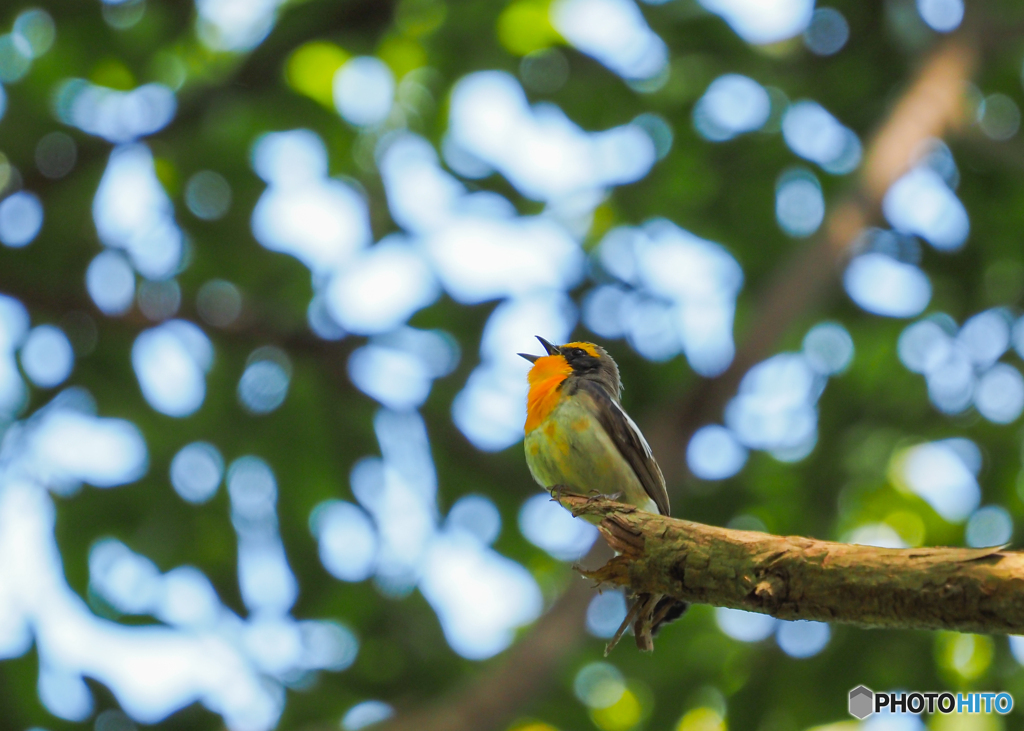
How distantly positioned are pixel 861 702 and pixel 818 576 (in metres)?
5.35

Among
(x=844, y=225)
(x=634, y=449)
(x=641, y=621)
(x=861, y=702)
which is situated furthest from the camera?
(x=844, y=225)

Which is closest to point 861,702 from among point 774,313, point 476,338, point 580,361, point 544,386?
point 774,313

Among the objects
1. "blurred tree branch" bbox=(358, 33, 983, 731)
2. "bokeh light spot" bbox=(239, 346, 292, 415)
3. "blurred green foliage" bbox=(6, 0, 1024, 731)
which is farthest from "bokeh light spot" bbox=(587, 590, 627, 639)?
"bokeh light spot" bbox=(239, 346, 292, 415)

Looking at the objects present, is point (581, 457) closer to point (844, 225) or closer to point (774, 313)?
point (774, 313)

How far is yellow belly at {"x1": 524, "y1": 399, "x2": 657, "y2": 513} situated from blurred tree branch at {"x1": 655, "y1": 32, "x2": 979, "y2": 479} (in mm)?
2966

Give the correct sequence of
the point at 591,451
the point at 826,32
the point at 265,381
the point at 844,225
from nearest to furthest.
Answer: the point at 591,451 → the point at 844,225 → the point at 265,381 → the point at 826,32

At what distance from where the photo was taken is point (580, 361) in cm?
633

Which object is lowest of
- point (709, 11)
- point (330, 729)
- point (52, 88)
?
point (330, 729)

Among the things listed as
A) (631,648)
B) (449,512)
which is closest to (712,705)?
(631,648)

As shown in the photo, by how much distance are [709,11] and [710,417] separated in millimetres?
4060

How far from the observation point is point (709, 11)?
28.0 ft

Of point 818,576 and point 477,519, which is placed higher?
point 818,576

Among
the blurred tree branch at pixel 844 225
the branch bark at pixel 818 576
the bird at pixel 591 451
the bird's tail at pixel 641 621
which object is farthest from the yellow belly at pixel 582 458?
the blurred tree branch at pixel 844 225

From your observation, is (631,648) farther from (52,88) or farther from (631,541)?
(52,88)
